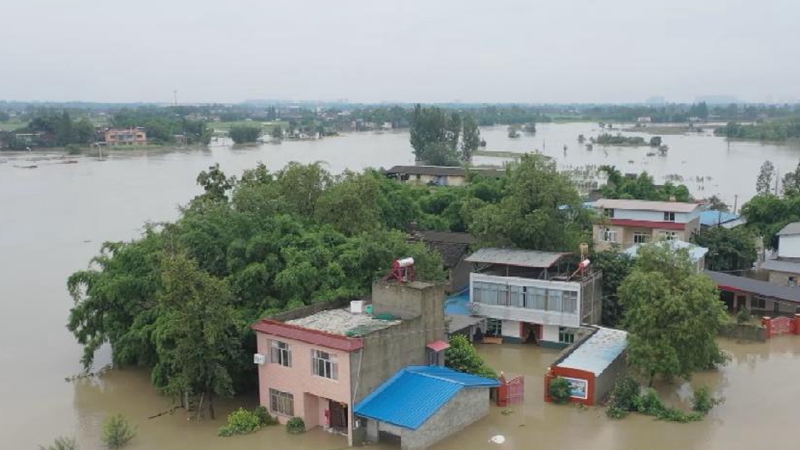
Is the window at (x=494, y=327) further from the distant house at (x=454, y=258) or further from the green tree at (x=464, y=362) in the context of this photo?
the green tree at (x=464, y=362)

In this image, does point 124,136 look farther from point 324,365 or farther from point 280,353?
point 324,365

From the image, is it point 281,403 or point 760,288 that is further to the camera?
point 760,288

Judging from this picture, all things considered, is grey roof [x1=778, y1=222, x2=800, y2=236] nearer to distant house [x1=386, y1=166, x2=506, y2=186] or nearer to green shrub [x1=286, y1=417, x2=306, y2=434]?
green shrub [x1=286, y1=417, x2=306, y2=434]

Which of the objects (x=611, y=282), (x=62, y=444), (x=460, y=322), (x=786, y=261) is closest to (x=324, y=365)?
(x=62, y=444)

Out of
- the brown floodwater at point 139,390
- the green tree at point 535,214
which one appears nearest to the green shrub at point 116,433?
the brown floodwater at point 139,390

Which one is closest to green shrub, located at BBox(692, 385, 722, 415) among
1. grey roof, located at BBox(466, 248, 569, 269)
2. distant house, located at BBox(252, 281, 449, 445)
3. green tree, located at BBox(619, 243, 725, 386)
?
green tree, located at BBox(619, 243, 725, 386)

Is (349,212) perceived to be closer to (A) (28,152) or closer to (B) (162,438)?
(B) (162,438)
